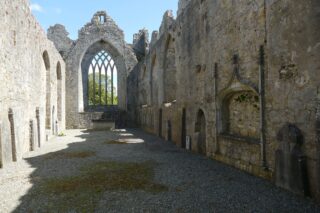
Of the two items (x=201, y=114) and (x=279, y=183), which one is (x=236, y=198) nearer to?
(x=279, y=183)

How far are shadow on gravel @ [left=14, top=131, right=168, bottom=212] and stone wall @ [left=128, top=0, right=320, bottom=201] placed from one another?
2.22 metres

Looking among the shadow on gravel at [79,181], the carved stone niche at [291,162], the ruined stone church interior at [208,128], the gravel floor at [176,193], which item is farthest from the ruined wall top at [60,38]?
the carved stone niche at [291,162]

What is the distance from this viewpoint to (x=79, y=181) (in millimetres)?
5406

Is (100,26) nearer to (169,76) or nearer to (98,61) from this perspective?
(98,61)

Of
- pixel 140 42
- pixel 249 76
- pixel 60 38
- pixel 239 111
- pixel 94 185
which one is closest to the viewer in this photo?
pixel 94 185

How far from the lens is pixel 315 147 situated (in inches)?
167

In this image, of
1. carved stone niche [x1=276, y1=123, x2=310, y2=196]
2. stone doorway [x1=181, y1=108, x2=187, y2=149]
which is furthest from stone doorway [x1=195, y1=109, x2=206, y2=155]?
carved stone niche [x1=276, y1=123, x2=310, y2=196]

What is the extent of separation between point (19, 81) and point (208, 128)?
19.6 feet

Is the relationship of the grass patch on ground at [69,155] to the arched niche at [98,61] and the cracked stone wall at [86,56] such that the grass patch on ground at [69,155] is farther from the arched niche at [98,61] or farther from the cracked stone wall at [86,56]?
the arched niche at [98,61]

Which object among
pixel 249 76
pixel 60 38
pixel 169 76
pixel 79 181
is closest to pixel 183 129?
pixel 169 76

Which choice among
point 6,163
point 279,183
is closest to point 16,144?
point 6,163

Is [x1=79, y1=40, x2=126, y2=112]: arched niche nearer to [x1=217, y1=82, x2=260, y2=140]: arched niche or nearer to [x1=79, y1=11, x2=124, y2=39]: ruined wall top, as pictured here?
[x1=79, y1=11, x2=124, y2=39]: ruined wall top

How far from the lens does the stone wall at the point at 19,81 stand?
698cm

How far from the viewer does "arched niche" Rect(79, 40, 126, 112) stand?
2188cm
